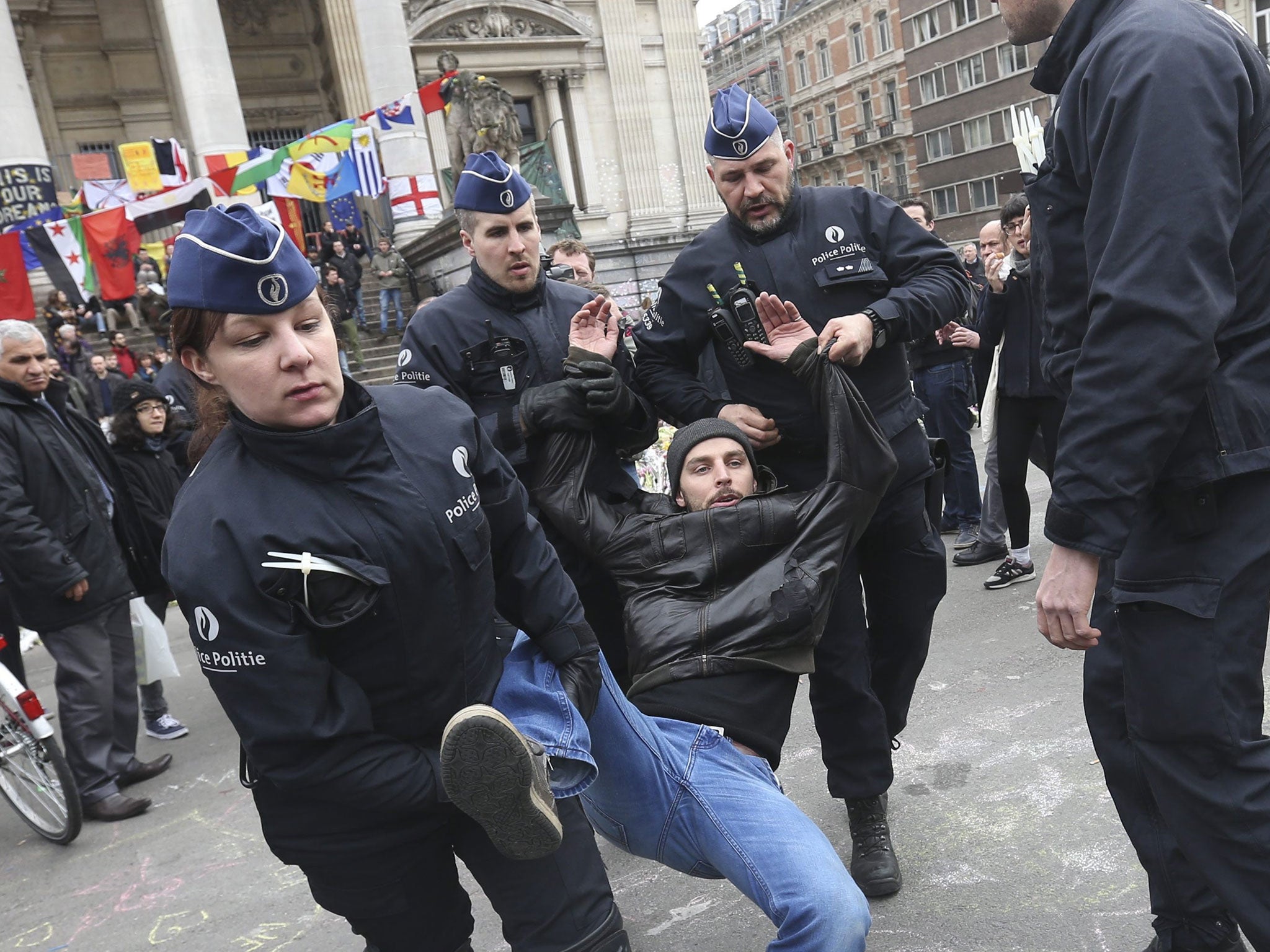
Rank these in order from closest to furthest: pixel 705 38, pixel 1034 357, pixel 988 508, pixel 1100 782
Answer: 1. pixel 1100 782
2. pixel 1034 357
3. pixel 988 508
4. pixel 705 38

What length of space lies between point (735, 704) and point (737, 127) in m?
1.69

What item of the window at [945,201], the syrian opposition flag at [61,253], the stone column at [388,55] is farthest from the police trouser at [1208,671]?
the window at [945,201]

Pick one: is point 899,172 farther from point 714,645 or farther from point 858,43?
point 714,645

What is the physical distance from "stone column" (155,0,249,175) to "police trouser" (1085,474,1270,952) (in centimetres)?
2300

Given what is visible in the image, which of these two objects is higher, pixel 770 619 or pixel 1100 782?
pixel 770 619

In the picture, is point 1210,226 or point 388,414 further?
point 388,414

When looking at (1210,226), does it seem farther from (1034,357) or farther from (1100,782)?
(1034,357)

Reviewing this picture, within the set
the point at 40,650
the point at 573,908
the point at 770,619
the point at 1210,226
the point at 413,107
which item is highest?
the point at 413,107

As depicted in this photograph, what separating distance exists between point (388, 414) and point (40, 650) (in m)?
7.80

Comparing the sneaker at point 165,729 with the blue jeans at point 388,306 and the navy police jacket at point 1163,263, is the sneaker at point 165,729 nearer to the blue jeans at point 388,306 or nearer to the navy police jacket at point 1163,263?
the navy police jacket at point 1163,263

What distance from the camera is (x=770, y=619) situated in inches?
105

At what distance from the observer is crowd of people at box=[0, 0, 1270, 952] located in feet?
6.18

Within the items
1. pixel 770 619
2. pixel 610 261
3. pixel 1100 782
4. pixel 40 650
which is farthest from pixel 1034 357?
pixel 610 261

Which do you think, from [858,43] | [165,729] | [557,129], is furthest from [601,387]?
[858,43]
